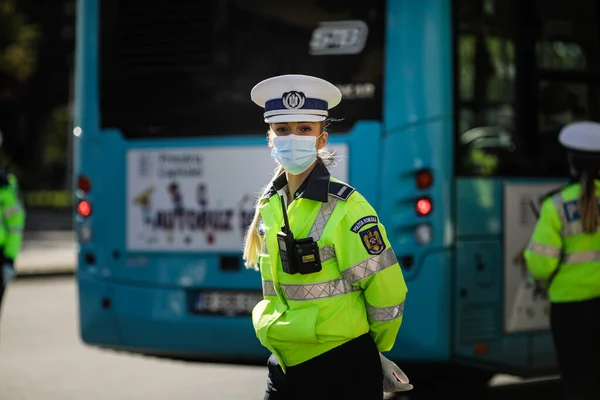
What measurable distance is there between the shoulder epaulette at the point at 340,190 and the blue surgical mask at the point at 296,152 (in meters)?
0.16

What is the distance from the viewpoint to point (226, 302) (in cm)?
734

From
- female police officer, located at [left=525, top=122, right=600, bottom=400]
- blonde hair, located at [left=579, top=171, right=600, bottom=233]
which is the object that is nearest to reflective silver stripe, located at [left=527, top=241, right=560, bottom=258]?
female police officer, located at [left=525, top=122, right=600, bottom=400]

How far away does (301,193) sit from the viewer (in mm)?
3787

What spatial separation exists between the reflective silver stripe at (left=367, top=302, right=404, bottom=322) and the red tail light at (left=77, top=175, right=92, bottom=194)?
4309mm

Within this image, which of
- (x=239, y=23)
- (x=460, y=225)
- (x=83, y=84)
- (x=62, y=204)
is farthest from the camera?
(x=62, y=204)

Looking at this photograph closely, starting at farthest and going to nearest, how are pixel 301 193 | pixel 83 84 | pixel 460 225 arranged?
pixel 83 84 < pixel 460 225 < pixel 301 193

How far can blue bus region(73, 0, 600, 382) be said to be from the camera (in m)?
6.77

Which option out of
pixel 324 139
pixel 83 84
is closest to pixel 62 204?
Result: pixel 83 84

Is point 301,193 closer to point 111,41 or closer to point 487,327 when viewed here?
point 487,327

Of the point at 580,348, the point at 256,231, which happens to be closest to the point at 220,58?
the point at 580,348

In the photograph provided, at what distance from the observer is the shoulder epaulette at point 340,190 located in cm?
372

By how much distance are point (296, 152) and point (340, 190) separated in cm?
22

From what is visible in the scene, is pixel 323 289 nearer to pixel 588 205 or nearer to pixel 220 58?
pixel 588 205

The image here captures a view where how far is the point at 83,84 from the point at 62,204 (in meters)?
37.7
